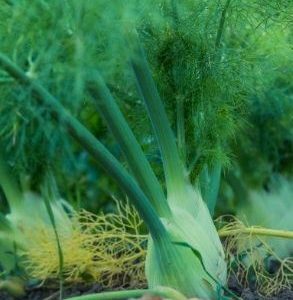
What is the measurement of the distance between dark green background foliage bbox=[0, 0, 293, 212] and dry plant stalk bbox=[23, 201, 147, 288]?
0.17 metres

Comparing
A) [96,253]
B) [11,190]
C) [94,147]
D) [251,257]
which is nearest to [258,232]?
[251,257]

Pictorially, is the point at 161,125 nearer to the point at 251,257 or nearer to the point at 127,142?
the point at 127,142

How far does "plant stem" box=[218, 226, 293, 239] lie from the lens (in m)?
1.79

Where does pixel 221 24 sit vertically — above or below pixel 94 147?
above

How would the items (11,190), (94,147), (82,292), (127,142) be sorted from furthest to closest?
(11,190)
(82,292)
(127,142)
(94,147)

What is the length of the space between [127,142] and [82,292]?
561 millimetres

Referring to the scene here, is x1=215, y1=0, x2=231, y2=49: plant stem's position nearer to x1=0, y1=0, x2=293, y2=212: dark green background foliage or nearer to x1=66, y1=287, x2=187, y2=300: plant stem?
x1=0, y1=0, x2=293, y2=212: dark green background foliage

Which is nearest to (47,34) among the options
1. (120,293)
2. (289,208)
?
(120,293)

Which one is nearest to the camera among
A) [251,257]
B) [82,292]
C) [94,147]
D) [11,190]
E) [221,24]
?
[94,147]

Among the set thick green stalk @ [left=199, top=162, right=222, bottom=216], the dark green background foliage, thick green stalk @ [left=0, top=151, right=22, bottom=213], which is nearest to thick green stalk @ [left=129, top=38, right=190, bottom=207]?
the dark green background foliage

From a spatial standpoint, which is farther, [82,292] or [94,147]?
[82,292]

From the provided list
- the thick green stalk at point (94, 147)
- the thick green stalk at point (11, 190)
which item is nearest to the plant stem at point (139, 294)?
the thick green stalk at point (94, 147)

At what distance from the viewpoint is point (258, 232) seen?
183cm

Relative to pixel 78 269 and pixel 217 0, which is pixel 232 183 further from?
pixel 217 0
